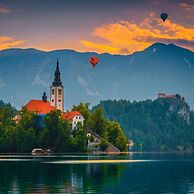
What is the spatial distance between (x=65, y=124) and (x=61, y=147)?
263 inches

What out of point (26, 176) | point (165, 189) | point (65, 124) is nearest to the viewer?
point (165, 189)

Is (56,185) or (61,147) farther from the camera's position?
(61,147)

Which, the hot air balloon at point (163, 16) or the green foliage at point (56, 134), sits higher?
the hot air balloon at point (163, 16)

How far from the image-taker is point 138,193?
53.2 m

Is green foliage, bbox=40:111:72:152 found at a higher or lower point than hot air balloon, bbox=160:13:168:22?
lower

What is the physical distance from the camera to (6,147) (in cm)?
19300

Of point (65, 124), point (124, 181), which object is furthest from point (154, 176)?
point (65, 124)

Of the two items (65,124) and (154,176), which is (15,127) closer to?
(65,124)

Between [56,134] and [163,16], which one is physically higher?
[163,16]

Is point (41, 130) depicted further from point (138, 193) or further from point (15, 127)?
point (138, 193)

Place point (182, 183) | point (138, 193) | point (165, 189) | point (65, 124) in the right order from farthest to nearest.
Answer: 1. point (65, 124)
2. point (182, 183)
3. point (165, 189)
4. point (138, 193)

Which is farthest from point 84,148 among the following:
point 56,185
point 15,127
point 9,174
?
point 56,185

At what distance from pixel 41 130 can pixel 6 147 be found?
1141 centimetres

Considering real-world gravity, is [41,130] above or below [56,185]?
above
